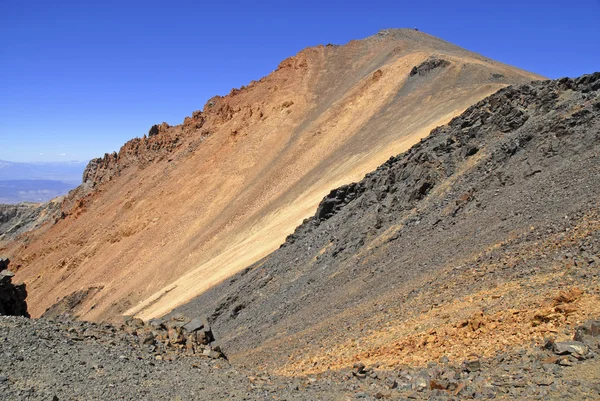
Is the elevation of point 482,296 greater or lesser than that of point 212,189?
lesser

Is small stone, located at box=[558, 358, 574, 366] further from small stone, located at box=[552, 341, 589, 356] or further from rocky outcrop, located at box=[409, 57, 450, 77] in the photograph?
rocky outcrop, located at box=[409, 57, 450, 77]

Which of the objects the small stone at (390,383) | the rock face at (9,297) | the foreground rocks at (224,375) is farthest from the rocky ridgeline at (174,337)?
the rock face at (9,297)

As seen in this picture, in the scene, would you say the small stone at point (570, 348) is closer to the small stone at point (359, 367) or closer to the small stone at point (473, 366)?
the small stone at point (473, 366)

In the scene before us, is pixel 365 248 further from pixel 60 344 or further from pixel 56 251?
pixel 56 251

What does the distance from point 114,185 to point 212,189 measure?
18.1 metres

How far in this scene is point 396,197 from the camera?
764 inches

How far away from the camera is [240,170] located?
1644 inches

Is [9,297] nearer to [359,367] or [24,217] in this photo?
[359,367]

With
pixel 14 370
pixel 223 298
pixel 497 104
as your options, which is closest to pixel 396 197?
pixel 497 104

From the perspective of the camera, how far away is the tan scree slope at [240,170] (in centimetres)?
3031

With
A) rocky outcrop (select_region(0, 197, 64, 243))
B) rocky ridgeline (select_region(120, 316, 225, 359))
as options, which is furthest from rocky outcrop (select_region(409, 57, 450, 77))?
rocky outcrop (select_region(0, 197, 64, 243))

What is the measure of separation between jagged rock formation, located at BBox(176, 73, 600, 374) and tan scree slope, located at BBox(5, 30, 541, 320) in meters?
5.88

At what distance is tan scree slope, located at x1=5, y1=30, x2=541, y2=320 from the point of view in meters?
30.3

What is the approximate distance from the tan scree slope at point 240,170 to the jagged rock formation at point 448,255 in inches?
232
